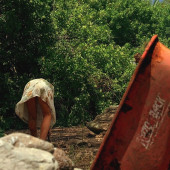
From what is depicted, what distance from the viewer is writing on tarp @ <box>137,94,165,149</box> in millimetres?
3662

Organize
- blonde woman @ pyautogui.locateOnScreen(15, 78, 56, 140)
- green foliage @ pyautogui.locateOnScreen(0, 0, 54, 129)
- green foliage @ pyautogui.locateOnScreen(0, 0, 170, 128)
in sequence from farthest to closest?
green foliage @ pyautogui.locateOnScreen(0, 0, 170, 128) < green foliage @ pyautogui.locateOnScreen(0, 0, 54, 129) < blonde woman @ pyautogui.locateOnScreen(15, 78, 56, 140)

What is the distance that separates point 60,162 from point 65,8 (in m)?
12.1

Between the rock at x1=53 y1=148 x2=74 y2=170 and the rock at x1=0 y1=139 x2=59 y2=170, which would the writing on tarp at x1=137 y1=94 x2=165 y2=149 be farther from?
the rock at x1=0 y1=139 x2=59 y2=170

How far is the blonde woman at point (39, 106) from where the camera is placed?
5070 mm

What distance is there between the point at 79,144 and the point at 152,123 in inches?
165

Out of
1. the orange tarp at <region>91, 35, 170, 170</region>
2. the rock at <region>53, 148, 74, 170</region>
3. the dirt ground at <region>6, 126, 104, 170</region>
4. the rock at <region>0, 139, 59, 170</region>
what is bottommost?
the dirt ground at <region>6, 126, 104, 170</region>

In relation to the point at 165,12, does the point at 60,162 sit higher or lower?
lower

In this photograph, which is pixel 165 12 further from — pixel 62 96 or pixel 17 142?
pixel 17 142

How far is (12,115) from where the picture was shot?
1236cm

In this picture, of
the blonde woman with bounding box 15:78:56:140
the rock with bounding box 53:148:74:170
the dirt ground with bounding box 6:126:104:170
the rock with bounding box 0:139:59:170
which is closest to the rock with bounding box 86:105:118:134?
the dirt ground with bounding box 6:126:104:170

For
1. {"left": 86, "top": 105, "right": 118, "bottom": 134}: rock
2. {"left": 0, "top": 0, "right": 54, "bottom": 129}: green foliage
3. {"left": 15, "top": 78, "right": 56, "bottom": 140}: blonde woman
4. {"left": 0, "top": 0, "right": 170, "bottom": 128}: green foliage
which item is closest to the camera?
{"left": 15, "top": 78, "right": 56, "bottom": 140}: blonde woman

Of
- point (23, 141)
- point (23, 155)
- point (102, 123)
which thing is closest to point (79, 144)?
point (102, 123)

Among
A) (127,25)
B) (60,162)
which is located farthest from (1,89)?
(127,25)

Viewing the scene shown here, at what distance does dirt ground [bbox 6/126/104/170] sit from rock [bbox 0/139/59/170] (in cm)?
292
